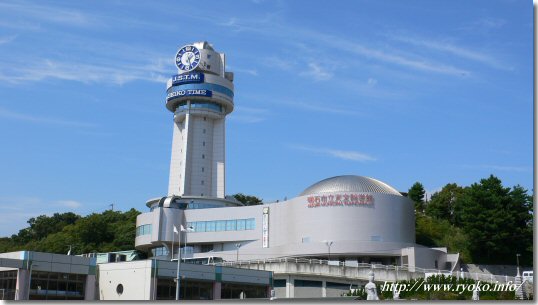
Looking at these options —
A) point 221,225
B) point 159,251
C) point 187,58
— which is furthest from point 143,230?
point 187,58

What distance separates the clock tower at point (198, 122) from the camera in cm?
10031

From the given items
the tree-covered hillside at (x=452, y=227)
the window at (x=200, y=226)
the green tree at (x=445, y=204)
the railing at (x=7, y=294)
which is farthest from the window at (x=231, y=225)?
the green tree at (x=445, y=204)

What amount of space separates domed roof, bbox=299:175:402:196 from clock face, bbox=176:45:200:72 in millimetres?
31956

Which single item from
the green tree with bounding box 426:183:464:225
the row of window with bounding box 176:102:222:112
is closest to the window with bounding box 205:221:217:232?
the row of window with bounding box 176:102:222:112

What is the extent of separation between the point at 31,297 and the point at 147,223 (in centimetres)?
3911

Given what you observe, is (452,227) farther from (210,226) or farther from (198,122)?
(198,122)

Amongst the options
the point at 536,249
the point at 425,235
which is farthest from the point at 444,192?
the point at 536,249

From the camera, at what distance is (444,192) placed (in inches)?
4532

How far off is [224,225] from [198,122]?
70.0ft

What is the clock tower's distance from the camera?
100312 millimetres

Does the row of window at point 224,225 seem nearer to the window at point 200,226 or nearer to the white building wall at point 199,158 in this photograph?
the window at point 200,226

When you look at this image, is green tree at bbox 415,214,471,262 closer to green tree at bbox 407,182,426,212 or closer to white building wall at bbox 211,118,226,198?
green tree at bbox 407,182,426,212

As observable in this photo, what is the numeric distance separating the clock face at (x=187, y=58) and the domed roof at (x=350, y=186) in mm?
31956

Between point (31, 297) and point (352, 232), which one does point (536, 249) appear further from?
point (352, 232)
